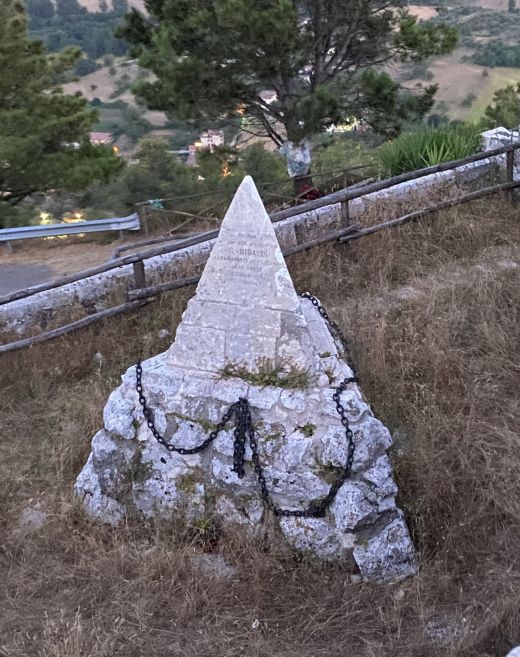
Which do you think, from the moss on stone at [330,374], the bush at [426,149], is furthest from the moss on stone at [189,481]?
the bush at [426,149]

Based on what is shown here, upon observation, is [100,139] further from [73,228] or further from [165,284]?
[165,284]

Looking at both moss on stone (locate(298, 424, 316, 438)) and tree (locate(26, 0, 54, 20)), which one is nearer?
moss on stone (locate(298, 424, 316, 438))

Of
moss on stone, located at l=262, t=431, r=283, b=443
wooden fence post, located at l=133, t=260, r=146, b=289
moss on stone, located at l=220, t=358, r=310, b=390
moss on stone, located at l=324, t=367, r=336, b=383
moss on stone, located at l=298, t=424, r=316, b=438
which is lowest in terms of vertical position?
wooden fence post, located at l=133, t=260, r=146, b=289

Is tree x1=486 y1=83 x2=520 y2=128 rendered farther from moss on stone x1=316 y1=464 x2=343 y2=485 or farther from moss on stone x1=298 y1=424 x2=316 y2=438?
moss on stone x1=316 y1=464 x2=343 y2=485

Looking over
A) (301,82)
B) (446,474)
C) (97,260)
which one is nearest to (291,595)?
(446,474)

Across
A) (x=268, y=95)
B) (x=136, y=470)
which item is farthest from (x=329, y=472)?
(x=268, y=95)

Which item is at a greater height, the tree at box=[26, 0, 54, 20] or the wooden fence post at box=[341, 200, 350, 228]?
the wooden fence post at box=[341, 200, 350, 228]

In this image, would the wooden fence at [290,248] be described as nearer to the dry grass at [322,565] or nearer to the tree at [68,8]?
the dry grass at [322,565]

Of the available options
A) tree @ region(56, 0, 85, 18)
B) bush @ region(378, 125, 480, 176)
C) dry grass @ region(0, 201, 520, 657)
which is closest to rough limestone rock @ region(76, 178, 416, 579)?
dry grass @ region(0, 201, 520, 657)
